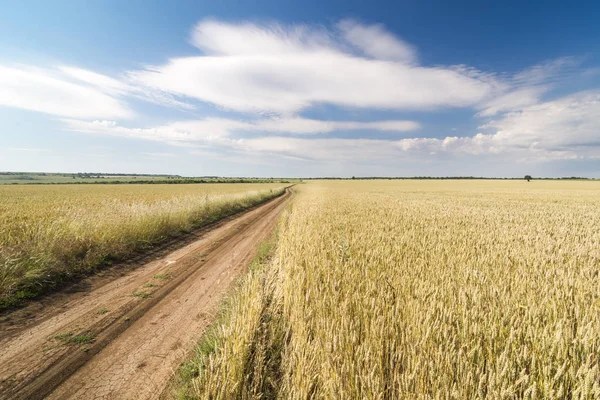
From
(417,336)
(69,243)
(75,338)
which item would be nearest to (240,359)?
(417,336)

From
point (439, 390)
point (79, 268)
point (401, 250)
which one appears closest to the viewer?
point (439, 390)

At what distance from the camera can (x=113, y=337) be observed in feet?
14.9

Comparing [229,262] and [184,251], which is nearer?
[229,262]

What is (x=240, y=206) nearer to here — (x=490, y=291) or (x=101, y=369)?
(x=101, y=369)

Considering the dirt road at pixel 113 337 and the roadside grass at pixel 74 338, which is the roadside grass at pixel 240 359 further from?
Answer: the roadside grass at pixel 74 338

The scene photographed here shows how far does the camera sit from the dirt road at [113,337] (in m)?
3.49

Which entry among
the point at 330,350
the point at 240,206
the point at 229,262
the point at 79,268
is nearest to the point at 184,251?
the point at 229,262

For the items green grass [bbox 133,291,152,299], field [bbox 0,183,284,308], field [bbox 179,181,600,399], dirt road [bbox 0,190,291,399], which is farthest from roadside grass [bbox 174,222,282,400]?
field [bbox 0,183,284,308]

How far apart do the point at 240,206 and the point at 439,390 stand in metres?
25.7

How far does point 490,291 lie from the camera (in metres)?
3.40

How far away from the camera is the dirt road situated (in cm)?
349

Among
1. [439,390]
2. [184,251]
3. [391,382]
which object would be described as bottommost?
[184,251]

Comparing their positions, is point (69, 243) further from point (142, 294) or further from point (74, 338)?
point (74, 338)

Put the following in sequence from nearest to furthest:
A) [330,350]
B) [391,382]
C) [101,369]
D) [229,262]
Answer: [391,382] → [330,350] → [101,369] → [229,262]
